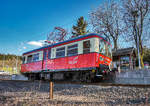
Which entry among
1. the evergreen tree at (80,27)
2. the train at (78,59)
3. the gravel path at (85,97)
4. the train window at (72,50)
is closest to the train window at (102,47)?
the train at (78,59)

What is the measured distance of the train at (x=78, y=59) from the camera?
862 centimetres

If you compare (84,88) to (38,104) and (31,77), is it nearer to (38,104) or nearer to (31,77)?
(38,104)

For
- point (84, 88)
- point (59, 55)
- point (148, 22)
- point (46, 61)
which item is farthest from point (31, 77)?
point (148, 22)

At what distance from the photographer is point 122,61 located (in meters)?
18.3

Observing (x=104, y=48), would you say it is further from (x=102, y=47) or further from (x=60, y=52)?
(x=60, y=52)

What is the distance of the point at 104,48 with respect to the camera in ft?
31.7

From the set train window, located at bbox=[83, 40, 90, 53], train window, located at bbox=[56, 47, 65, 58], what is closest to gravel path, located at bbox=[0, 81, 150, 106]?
train window, located at bbox=[83, 40, 90, 53]

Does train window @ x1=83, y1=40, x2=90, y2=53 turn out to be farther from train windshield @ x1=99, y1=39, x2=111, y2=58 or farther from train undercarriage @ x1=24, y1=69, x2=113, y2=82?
train undercarriage @ x1=24, y1=69, x2=113, y2=82

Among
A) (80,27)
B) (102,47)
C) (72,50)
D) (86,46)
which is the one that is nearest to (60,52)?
(72,50)

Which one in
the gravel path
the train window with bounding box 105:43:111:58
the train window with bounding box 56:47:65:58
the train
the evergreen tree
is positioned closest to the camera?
the gravel path

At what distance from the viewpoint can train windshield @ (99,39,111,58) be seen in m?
Result: 9.15

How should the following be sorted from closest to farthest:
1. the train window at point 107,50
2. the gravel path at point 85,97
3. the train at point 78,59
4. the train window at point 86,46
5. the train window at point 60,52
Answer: the gravel path at point 85,97, the train at point 78,59, the train window at point 86,46, the train window at point 107,50, the train window at point 60,52

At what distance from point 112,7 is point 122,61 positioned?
9.83m

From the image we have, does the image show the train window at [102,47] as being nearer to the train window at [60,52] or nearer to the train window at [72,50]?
the train window at [72,50]
